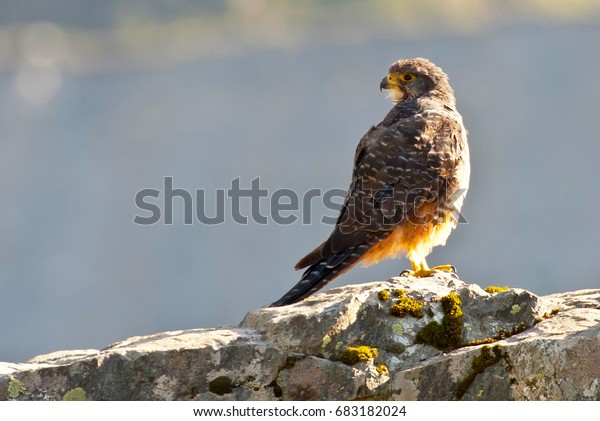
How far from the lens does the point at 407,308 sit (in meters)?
5.65

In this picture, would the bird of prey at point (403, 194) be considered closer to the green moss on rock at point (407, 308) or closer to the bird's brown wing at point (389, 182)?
the bird's brown wing at point (389, 182)

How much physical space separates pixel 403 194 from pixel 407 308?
2.14 m

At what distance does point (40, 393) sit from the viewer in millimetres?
5309

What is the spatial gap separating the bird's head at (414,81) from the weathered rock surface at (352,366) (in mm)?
4008

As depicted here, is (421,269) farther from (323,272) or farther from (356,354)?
(356,354)

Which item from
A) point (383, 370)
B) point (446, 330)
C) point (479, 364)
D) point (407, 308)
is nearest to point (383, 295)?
point (407, 308)

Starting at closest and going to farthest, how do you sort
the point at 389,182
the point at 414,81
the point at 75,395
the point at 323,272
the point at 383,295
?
1. the point at 75,395
2. the point at 383,295
3. the point at 323,272
4. the point at 389,182
5. the point at 414,81

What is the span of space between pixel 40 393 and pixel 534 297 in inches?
119

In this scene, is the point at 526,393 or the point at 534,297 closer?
the point at 526,393

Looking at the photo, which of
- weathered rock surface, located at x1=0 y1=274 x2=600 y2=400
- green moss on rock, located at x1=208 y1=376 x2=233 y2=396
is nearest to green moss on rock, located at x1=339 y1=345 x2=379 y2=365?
weathered rock surface, located at x1=0 y1=274 x2=600 y2=400

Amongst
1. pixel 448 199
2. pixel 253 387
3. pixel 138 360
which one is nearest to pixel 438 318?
pixel 253 387

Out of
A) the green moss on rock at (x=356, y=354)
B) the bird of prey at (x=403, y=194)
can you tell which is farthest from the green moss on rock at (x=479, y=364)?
the bird of prey at (x=403, y=194)
